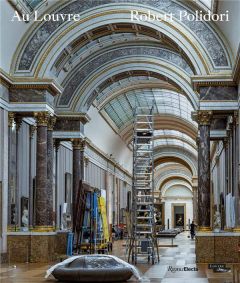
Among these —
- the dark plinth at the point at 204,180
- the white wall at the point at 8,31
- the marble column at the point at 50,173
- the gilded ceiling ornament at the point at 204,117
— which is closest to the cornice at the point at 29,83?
the white wall at the point at 8,31

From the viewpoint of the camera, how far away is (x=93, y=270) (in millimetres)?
17312

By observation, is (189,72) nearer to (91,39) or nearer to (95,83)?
(95,83)

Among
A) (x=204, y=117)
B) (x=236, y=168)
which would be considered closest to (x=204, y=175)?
(x=236, y=168)

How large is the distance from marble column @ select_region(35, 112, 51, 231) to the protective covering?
8.39 metres

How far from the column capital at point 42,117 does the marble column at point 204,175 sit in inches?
227

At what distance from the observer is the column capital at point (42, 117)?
26.7 metres

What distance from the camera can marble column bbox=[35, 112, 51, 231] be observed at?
26.4 m

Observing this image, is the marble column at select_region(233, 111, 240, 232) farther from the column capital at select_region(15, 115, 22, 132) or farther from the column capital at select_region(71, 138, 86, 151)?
the column capital at select_region(71, 138, 86, 151)

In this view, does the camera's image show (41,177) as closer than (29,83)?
No

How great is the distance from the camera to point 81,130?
1353 inches

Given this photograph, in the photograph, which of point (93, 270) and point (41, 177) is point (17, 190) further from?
point (93, 270)

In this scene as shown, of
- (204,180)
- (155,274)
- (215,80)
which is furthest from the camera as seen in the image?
(204,180)

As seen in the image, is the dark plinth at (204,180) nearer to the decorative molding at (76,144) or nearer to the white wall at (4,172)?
the white wall at (4,172)

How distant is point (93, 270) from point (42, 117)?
416 inches
